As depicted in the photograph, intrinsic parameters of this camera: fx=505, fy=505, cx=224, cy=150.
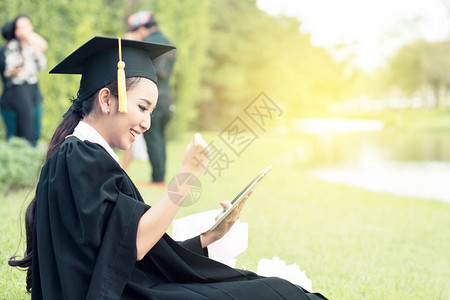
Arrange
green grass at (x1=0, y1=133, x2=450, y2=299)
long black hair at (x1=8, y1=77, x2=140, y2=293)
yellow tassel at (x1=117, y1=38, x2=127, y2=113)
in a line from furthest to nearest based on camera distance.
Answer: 1. green grass at (x1=0, y1=133, x2=450, y2=299)
2. long black hair at (x1=8, y1=77, x2=140, y2=293)
3. yellow tassel at (x1=117, y1=38, x2=127, y2=113)

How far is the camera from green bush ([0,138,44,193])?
18.2 ft

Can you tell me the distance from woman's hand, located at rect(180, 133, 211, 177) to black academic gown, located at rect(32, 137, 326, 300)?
0.70 ft

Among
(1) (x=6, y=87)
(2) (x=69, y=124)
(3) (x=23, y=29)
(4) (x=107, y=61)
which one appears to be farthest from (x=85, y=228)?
(1) (x=6, y=87)

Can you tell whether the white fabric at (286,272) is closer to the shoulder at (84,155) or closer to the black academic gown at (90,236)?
the black academic gown at (90,236)

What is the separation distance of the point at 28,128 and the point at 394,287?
522cm

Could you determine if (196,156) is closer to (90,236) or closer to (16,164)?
(90,236)

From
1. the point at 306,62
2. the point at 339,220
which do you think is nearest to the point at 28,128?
the point at 339,220

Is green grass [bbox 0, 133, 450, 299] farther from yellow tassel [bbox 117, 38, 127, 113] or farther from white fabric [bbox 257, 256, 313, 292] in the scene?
yellow tassel [bbox 117, 38, 127, 113]

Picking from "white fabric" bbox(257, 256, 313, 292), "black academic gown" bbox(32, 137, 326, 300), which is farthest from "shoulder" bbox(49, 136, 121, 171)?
"white fabric" bbox(257, 256, 313, 292)

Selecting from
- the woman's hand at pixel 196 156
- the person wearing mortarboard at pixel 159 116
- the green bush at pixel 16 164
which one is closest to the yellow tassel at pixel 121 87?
the woman's hand at pixel 196 156

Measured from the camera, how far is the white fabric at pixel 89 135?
1.90 meters

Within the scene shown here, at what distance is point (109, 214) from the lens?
1719 millimetres

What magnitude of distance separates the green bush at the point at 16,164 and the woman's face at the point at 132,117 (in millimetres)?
3764

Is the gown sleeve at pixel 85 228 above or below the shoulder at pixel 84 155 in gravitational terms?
below
